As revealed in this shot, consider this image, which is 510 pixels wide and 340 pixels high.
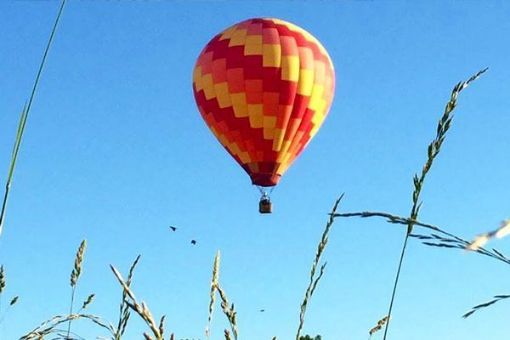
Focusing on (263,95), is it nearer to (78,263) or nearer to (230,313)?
(78,263)

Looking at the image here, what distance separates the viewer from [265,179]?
33.7m

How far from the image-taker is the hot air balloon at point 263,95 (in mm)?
31797

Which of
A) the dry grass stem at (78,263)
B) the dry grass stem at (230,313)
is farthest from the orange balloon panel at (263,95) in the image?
the dry grass stem at (230,313)

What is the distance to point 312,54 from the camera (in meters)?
33.2

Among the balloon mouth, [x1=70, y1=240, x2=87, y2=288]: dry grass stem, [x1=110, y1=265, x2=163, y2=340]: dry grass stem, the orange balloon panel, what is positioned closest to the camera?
[x1=110, y1=265, x2=163, y2=340]: dry grass stem

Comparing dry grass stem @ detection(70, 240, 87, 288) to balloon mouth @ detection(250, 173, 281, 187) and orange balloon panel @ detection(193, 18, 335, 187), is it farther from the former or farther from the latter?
balloon mouth @ detection(250, 173, 281, 187)

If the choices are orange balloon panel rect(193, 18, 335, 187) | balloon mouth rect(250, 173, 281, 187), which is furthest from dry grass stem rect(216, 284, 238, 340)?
balloon mouth rect(250, 173, 281, 187)

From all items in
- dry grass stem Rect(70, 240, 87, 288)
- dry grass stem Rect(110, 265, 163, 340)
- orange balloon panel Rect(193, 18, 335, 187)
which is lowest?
dry grass stem Rect(110, 265, 163, 340)

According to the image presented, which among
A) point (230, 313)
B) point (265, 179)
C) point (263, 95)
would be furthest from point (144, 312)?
point (265, 179)

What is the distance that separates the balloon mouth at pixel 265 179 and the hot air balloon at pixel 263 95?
0.14 ft

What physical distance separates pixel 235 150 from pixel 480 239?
31735 millimetres

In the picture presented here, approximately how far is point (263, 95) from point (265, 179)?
156 inches

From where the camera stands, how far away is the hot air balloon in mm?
31797

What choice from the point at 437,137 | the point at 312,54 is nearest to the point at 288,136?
the point at 312,54
